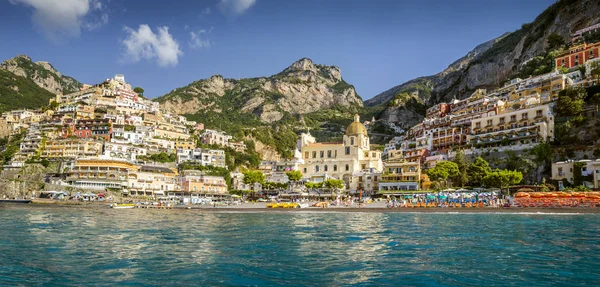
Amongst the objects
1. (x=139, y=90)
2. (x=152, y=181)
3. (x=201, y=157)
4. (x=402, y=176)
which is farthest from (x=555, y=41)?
(x=139, y=90)

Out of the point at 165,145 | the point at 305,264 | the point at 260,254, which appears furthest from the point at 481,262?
the point at 165,145

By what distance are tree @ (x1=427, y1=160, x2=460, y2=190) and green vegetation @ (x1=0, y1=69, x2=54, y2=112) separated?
123603 mm

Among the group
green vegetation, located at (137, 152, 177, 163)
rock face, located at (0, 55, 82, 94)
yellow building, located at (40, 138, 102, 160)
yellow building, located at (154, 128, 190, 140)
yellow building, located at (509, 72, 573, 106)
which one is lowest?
green vegetation, located at (137, 152, 177, 163)

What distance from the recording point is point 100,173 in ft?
276

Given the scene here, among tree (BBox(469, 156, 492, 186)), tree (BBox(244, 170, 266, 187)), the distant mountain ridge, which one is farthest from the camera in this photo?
the distant mountain ridge

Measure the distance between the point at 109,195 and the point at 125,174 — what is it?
266 inches

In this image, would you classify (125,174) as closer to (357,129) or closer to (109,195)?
(109,195)

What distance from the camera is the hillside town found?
2800 inches

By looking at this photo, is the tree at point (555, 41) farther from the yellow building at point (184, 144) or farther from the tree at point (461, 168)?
the yellow building at point (184, 144)

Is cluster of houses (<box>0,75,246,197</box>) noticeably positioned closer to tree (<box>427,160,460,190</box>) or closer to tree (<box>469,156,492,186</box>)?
tree (<box>427,160,460,190</box>)

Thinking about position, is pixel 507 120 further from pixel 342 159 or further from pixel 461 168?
pixel 342 159

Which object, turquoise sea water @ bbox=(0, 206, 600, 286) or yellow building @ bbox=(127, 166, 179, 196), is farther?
yellow building @ bbox=(127, 166, 179, 196)

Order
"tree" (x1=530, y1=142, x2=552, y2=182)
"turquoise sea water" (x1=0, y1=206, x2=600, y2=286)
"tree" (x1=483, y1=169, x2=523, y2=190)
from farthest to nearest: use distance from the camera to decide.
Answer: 1. "tree" (x1=530, y1=142, x2=552, y2=182)
2. "tree" (x1=483, y1=169, x2=523, y2=190)
3. "turquoise sea water" (x1=0, y1=206, x2=600, y2=286)

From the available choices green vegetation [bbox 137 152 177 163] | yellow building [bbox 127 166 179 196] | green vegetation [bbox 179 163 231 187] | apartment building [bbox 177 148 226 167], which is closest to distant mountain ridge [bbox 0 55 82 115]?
green vegetation [bbox 137 152 177 163]
